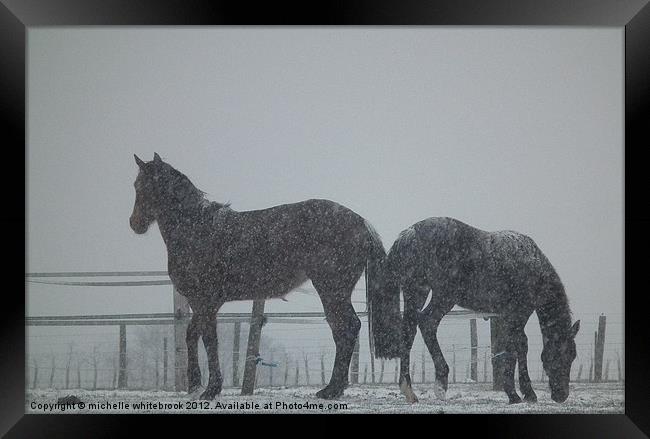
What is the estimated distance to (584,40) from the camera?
6.60m

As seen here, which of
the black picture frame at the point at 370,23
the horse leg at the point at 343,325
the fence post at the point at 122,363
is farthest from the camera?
the fence post at the point at 122,363

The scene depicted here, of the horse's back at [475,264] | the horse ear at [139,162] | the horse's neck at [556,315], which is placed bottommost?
the horse's neck at [556,315]

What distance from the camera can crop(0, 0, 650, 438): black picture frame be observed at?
19.8 feet

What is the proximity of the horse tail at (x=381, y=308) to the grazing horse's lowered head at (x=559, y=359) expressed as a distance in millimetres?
1234

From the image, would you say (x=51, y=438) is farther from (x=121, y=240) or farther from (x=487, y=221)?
(x=487, y=221)

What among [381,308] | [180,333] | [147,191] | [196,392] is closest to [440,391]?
[381,308]

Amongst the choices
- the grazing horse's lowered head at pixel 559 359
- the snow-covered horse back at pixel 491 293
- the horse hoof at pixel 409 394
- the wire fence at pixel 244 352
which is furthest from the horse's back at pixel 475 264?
the horse hoof at pixel 409 394

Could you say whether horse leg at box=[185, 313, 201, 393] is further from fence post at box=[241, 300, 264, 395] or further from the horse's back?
the horse's back

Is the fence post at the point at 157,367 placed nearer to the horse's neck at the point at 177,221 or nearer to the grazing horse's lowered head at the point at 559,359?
the horse's neck at the point at 177,221

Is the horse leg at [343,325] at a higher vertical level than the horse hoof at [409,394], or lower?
higher

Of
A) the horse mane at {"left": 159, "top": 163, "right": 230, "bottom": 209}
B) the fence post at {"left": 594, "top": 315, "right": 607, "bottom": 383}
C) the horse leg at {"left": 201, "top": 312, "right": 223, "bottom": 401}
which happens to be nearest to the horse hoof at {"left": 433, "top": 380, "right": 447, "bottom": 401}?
the fence post at {"left": 594, "top": 315, "right": 607, "bottom": 383}

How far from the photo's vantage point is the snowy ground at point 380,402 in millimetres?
6371

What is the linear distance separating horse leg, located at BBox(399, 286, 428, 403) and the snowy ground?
0.09 m

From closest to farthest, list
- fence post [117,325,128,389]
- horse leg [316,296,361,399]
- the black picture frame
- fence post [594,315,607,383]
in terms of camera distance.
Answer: the black picture frame < horse leg [316,296,361,399] < fence post [594,315,607,383] < fence post [117,325,128,389]
